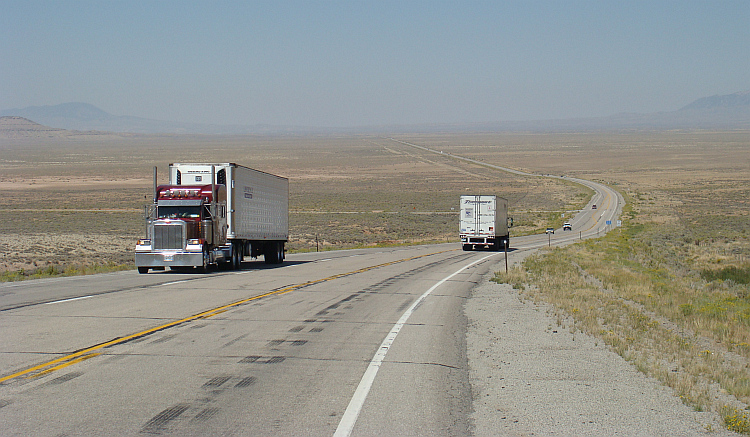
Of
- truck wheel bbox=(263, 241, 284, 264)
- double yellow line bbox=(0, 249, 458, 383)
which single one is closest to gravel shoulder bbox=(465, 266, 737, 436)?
double yellow line bbox=(0, 249, 458, 383)

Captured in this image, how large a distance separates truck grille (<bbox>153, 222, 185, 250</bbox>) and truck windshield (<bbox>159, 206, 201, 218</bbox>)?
0.79 metres

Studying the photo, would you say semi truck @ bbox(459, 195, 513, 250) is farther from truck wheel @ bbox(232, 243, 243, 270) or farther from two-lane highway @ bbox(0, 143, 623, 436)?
two-lane highway @ bbox(0, 143, 623, 436)

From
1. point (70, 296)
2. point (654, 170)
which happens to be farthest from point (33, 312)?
point (654, 170)

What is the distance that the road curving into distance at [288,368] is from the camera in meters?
6.83

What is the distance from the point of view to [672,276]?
25.0m

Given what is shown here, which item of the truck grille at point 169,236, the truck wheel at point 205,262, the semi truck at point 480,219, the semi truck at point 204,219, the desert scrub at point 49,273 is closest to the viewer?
the desert scrub at point 49,273

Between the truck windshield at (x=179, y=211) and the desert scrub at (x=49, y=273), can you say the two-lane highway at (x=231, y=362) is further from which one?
the truck windshield at (x=179, y=211)

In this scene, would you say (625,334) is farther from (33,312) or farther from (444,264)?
(444,264)

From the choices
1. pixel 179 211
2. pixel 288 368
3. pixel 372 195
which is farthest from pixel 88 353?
pixel 372 195

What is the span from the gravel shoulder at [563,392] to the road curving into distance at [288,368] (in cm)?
3

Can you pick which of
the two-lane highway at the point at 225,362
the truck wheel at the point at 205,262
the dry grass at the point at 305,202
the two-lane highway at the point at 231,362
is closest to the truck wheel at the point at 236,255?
the truck wheel at the point at 205,262

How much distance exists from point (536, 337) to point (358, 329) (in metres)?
3.05

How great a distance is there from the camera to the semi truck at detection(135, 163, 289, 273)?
24109 mm

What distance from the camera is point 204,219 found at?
24906 millimetres
